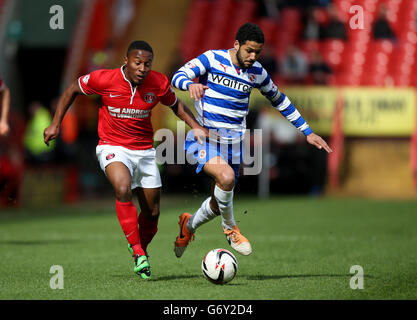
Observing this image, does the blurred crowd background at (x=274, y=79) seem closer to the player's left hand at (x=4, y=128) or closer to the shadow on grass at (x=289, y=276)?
the player's left hand at (x=4, y=128)

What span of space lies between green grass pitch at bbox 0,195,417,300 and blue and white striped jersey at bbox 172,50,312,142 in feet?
4.49

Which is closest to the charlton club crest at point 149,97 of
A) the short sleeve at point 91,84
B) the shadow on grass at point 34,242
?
the short sleeve at point 91,84

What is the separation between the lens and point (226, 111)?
7.30 m

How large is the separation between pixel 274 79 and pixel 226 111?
11.6 m

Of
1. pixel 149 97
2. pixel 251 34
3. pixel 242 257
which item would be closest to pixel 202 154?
pixel 149 97

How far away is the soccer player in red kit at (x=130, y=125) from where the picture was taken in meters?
6.78

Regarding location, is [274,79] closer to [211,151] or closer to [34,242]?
[34,242]

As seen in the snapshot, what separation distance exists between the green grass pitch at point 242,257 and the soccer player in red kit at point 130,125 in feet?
2.17

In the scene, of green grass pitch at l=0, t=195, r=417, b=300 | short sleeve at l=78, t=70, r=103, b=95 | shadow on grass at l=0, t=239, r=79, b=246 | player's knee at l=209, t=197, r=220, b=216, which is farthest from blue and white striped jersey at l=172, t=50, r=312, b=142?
shadow on grass at l=0, t=239, r=79, b=246

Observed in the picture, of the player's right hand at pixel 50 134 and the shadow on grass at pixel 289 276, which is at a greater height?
the player's right hand at pixel 50 134

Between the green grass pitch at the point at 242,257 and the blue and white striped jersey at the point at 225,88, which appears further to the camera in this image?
the blue and white striped jersey at the point at 225,88

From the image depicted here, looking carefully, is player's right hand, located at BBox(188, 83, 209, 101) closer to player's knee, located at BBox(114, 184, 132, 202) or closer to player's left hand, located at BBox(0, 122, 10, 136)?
player's knee, located at BBox(114, 184, 132, 202)
